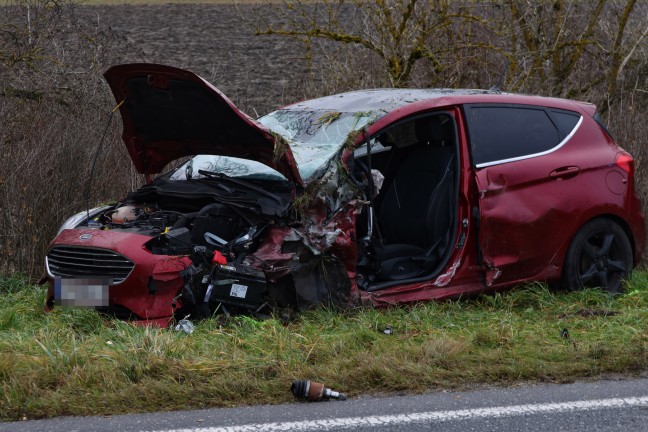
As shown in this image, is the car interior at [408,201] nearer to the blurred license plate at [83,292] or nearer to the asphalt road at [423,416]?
the blurred license plate at [83,292]

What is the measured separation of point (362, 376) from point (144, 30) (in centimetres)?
2317

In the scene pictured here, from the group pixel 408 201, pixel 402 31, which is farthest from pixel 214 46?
pixel 408 201

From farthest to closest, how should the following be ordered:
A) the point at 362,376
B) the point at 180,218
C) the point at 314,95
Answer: the point at 314,95 → the point at 180,218 → the point at 362,376

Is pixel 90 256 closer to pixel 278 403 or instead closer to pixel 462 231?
A: pixel 278 403

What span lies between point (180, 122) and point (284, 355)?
230 centimetres

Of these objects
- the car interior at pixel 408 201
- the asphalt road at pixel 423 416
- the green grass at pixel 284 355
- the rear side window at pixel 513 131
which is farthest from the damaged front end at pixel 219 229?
the asphalt road at pixel 423 416

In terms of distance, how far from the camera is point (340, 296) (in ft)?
21.5

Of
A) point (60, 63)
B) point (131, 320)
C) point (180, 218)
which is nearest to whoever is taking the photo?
point (131, 320)

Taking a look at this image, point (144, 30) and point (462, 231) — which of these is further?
point (144, 30)

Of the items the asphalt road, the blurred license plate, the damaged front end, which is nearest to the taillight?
the damaged front end

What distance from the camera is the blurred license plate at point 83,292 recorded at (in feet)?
20.4

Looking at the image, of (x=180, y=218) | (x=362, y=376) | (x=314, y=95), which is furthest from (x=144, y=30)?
(x=362, y=376)

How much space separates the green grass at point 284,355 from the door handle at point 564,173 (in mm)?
1146

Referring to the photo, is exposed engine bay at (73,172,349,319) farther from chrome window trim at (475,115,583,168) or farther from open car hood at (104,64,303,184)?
chrome window trim at (475,115,583,168)
